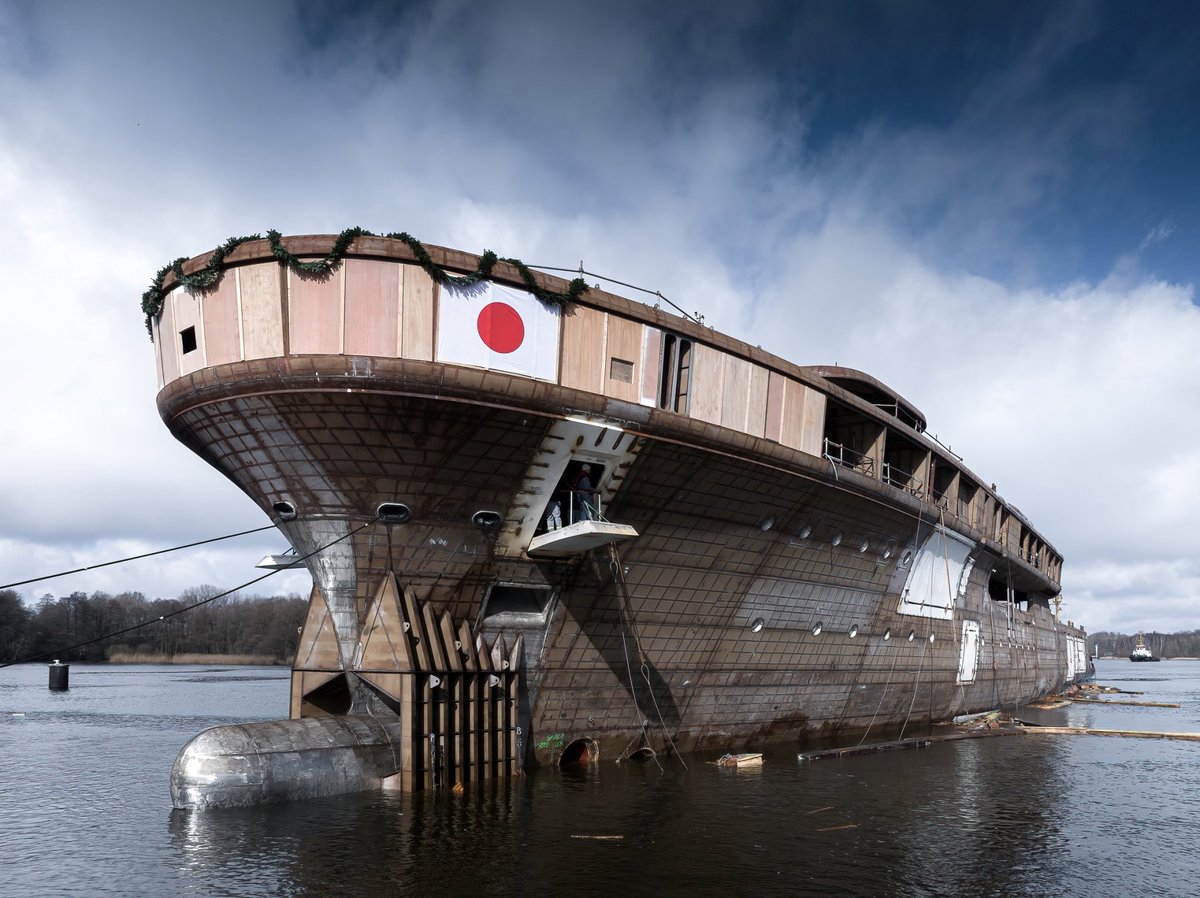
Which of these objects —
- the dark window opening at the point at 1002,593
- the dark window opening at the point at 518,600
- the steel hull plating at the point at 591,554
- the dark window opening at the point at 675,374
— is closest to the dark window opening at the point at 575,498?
the steel hull plating at the point at 591,554

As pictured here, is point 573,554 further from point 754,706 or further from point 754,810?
point 754,706

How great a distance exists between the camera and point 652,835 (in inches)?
560

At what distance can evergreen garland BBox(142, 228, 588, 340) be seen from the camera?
15633 mm

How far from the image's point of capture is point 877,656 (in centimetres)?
2806

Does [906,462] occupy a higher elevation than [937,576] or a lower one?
higher

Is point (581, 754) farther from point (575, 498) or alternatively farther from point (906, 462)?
point (906, 462)

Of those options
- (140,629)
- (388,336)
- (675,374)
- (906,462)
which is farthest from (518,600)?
(140,629)

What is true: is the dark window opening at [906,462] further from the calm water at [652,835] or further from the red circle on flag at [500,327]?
the red circle on flag at [500,327]

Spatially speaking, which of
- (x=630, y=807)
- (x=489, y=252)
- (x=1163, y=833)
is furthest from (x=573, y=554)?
(x=1163, y=833)

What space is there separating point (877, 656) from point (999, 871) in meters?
15.2

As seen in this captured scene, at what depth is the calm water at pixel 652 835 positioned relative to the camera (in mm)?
12047

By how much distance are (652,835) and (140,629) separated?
426ft

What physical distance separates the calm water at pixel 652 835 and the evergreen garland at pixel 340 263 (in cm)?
940

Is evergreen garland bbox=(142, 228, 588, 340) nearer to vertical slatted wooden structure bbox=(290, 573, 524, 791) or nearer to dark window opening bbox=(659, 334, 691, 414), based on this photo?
dark window opening bbox=(659, 334, 691, 414)
